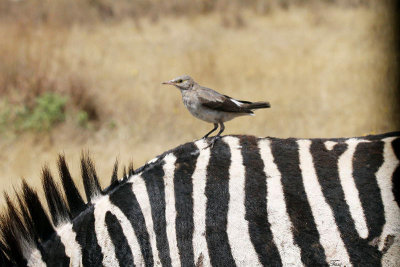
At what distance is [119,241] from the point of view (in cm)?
260

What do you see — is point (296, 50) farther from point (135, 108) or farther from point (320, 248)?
point (320, 248)

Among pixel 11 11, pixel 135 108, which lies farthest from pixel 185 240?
pixel 11 11

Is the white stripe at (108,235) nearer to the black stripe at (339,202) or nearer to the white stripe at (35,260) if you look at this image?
the white stripe at (35,260)

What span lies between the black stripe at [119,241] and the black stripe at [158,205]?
0.53 ft

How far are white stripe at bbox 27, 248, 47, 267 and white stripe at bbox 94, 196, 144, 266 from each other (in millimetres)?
305

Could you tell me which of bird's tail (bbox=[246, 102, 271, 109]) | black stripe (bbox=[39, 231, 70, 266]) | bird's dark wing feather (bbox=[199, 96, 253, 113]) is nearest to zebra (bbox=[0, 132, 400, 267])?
black stripe (bbox=[39, 231, 70, 266])

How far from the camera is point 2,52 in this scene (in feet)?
33.9

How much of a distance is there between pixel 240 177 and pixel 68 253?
99cm

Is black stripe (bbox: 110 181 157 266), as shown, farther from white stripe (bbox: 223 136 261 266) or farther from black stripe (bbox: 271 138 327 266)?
black stripe (bbox: 271 138 327 266)

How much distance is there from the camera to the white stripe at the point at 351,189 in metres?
2.61

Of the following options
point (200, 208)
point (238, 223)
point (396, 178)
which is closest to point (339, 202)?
point (396, 178)

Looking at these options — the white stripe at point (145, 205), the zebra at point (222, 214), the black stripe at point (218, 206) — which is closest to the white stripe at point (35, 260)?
the zebra at point (222, 214)

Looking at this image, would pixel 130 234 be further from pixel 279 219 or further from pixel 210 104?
pixel 210 104

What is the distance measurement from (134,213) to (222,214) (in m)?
0.47
